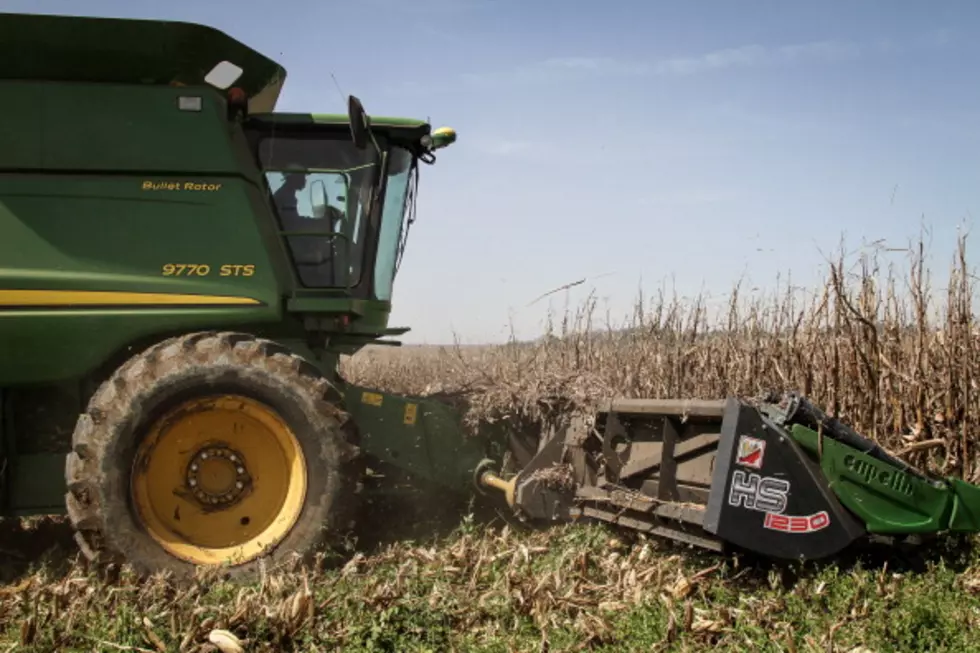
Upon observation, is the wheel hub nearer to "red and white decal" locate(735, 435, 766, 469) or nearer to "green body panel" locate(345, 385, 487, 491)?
"green body panel" locate(345, 385, 487, 491)

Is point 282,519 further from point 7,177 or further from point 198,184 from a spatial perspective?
point 7,177

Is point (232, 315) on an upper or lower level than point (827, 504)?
upper

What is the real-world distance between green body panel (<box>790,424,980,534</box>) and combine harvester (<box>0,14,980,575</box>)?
0.01 metres

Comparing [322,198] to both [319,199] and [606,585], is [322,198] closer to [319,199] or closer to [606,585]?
[319,199]

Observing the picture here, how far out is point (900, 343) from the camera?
5855mm

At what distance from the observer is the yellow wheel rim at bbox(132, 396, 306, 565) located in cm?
472

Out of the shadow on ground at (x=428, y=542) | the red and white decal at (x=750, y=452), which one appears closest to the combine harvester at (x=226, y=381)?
the red and white decal at (x=750, y=452)

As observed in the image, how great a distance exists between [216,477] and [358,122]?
2.08 m

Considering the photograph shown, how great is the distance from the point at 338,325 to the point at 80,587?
1.94m

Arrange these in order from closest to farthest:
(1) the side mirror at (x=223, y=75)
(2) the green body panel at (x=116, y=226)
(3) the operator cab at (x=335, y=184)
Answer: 1. (2) the green body panel at (x=116, y=226)
2. (1) the side mirror at (x=223, y=75)
3. (3) the operator cab at (x=335, y=184)

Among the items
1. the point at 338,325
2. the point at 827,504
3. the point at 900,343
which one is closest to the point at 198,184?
the point at 338,325

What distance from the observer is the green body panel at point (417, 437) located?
5227 mm

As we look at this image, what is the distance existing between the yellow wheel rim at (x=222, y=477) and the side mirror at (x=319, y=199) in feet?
4.37

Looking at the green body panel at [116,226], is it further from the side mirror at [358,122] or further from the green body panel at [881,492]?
the green body panel at [881,492]
